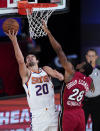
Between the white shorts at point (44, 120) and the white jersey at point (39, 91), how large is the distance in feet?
0.24

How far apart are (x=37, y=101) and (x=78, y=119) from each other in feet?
2.04

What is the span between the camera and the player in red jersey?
570cm

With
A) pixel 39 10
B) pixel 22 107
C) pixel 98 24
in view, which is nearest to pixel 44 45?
pixel 98 24

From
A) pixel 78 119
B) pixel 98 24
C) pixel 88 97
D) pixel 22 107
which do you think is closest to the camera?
pixel 78 119

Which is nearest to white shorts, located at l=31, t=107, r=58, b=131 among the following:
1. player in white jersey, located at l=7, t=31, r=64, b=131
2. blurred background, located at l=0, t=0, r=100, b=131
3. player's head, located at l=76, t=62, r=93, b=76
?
player in white jersey, located at l=7, t=31, r=64, b=131

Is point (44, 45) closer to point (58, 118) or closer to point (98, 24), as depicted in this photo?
point (98, 24)

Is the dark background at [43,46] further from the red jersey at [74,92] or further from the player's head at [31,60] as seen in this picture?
the red jersey at [74,92]

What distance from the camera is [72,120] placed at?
18.7ft

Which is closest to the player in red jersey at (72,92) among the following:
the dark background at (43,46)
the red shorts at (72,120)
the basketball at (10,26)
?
the red shorts at (72,120)

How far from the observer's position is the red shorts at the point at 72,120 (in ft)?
18.7

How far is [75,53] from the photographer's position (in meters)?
12.9

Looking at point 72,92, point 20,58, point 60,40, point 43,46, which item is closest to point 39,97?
point 72,92

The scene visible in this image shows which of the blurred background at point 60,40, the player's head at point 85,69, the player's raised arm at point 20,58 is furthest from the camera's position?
the blurred background at point 60,40

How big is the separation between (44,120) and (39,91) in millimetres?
409
